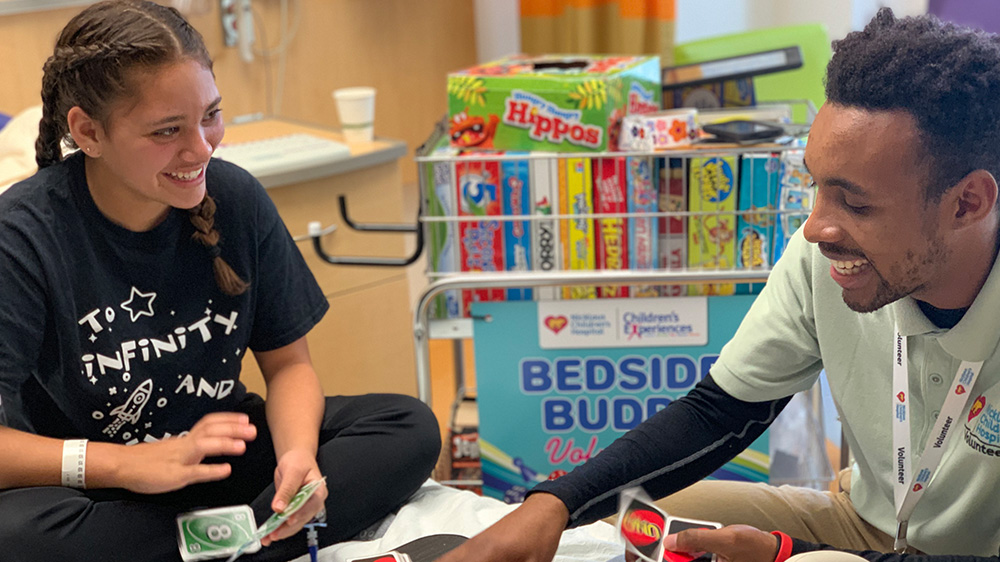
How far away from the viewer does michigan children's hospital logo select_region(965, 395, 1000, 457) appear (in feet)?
3.49

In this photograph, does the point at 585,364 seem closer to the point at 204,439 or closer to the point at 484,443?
the point at 484,443

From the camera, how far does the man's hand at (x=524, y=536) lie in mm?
1073

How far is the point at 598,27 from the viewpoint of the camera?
3.12 m

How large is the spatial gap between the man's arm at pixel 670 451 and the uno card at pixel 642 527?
0.04 metres

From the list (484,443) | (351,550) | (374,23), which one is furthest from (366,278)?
(374,23)

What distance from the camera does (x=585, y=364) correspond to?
1.80 meters

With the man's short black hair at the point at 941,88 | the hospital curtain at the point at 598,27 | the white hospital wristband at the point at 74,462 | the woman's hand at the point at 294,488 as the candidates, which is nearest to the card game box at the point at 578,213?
→ the woman's hand at the point at 294,488

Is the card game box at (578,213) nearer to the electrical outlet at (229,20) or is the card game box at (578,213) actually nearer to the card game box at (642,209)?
the card game box at (642,209)

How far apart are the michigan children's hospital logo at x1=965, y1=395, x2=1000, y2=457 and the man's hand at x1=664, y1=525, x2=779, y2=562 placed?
24 cm

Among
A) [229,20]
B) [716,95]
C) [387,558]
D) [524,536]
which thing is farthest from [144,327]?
[229,20]

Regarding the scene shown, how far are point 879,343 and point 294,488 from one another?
75 centimetres

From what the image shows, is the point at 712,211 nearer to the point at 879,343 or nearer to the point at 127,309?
the point at 879,343

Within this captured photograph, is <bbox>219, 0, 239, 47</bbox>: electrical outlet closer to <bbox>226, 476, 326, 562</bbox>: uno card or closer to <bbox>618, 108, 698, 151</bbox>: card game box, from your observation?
<bbox>618, 108, 698, 151</bbox>: card game box

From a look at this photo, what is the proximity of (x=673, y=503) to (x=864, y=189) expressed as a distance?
Result: 511mm
